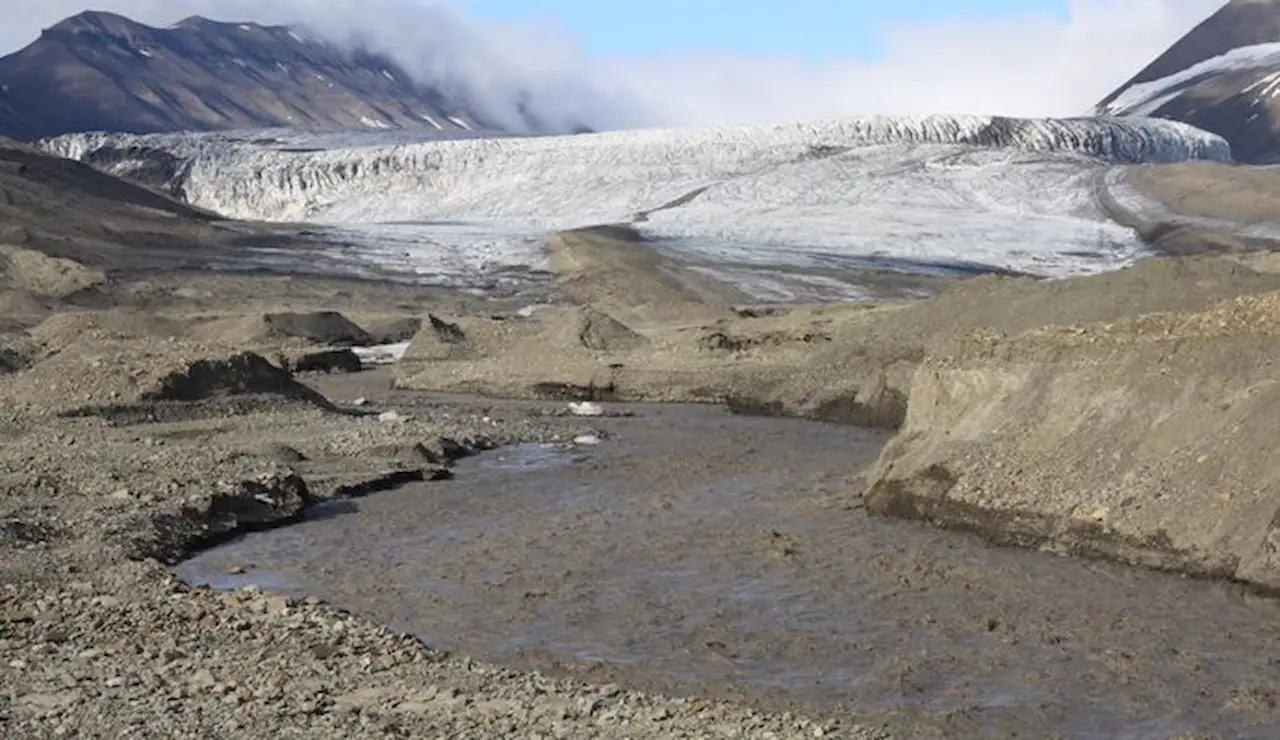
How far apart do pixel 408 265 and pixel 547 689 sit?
6811 centimetres

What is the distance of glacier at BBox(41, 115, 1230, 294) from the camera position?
87375mm

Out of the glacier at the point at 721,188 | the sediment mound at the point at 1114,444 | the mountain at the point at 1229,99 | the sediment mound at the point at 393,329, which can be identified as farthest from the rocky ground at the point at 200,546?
the mountain at the point at 1229,99

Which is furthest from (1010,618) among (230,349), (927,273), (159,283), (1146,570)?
(927,273)

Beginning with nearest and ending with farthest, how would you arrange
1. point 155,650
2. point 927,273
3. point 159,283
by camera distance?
point 155,650
point 159,283
point 927,273

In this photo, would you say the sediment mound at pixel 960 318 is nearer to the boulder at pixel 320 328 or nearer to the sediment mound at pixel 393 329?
the boulder at pixel 320 328

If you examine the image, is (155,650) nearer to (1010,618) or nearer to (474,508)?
(1010,618)

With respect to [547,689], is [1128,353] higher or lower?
higher

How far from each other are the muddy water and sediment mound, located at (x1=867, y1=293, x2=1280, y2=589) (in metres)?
0.47

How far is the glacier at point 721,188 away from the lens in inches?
3440

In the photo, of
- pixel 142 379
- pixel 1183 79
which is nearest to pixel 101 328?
pixel 142 379

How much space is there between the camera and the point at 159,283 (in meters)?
66.9

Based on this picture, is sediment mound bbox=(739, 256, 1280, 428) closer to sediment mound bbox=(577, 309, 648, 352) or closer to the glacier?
sediment mound bbox=(577, 309, 648, 352)

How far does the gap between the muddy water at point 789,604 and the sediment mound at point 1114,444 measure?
0.47 metres

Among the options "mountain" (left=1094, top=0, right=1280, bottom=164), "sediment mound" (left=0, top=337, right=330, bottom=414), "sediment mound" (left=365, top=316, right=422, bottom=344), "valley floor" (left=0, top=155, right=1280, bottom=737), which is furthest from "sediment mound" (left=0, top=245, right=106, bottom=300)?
"mountain" (left=1094, top=0, right=1280, bottom=164)
